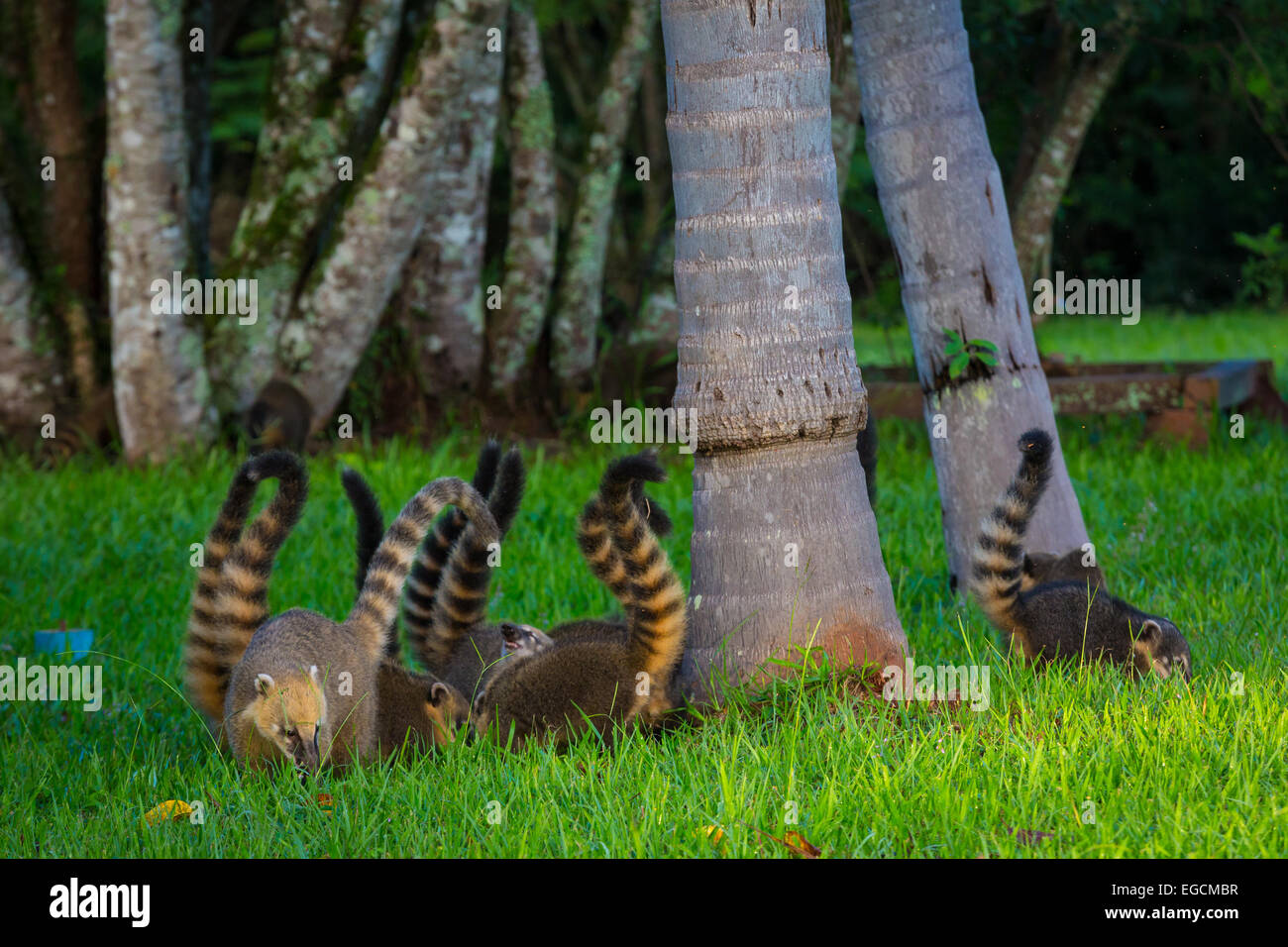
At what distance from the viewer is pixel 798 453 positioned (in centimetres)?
444

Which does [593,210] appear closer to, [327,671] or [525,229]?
[525,229]

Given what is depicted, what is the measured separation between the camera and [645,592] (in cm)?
445

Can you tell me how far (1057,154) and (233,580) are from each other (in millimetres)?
8824

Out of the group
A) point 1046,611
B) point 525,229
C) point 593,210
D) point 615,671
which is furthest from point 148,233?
point 1046,611

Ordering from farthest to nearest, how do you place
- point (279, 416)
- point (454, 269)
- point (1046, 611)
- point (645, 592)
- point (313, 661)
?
point (454, 269) < point (279, 416) < point (1046, 611) < point (645, 592) < point (313, 661)

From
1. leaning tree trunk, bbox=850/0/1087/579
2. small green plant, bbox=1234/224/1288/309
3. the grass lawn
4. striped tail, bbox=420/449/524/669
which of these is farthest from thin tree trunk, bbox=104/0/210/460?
small green plant, bbox=1234/224/1288/309

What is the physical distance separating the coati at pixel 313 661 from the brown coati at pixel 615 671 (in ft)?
1.04

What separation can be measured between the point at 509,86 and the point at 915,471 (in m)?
4.64

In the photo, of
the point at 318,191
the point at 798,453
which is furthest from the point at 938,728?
the point at 318,191

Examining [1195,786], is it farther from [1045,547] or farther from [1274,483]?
[1274,483]

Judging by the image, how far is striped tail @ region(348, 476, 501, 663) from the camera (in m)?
4.57

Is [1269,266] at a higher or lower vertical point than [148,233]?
lower

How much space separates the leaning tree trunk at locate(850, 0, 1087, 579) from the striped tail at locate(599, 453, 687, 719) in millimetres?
1934

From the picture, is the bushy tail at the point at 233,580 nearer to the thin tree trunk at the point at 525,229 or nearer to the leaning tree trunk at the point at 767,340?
the leaning tree trunk at the point at 767,340
